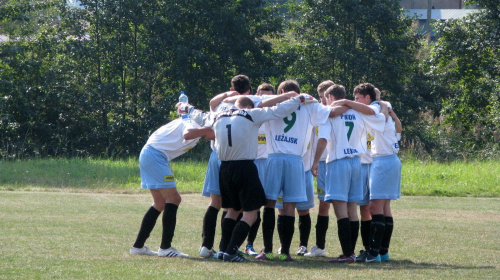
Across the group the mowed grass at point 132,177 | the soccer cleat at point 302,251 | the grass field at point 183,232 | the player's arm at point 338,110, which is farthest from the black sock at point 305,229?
the mowed grass at point 132,177

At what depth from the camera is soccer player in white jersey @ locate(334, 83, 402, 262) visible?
8.30 meters

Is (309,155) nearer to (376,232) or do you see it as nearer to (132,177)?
(376,232)

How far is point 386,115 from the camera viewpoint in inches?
332

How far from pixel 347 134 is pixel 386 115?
0.63 m

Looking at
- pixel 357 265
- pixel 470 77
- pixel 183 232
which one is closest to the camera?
pixel 357 265

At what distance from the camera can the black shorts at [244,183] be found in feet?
25.1

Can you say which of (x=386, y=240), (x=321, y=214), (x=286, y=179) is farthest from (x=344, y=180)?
(x=386, y=240)

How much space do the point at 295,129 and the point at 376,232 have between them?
5.21 ft

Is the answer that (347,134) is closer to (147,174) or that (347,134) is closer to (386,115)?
(386,115)

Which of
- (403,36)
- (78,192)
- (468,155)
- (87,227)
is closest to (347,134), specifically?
(87,227)

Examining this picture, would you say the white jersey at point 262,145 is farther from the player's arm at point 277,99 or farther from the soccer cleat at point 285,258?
the soccer cleat at point 285,258

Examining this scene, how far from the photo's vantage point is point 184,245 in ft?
29.9

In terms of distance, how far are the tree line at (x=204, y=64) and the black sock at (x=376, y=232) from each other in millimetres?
18225

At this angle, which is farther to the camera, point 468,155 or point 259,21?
point 259,21
